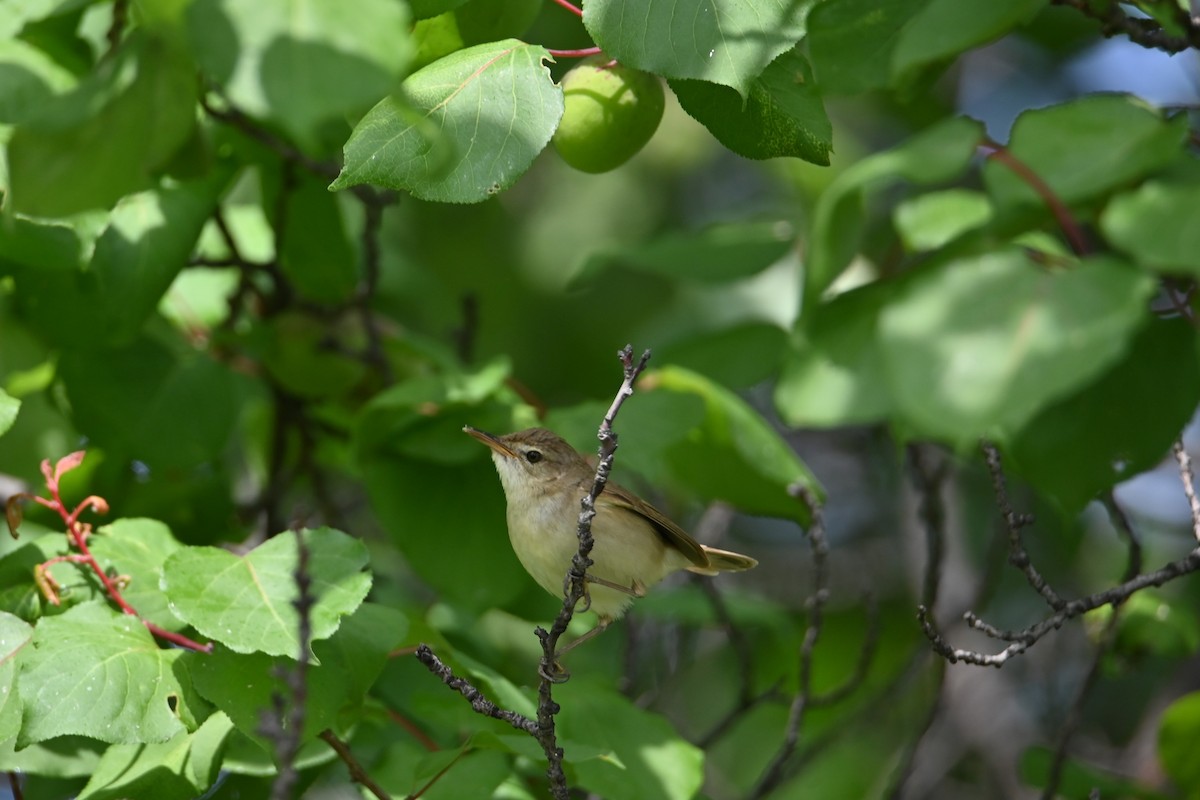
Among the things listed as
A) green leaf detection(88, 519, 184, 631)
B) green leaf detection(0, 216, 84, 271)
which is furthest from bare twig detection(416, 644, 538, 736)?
green leaf detection(0, 216, 84, 271)

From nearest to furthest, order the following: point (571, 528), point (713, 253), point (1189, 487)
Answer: point (1189, 487) → point (571, 528) → point (713, 253)

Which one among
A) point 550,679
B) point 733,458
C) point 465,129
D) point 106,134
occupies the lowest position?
point 733,458

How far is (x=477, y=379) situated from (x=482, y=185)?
4.36 ft

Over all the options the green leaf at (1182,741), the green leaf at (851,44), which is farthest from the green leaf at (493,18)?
the green leaf at (1182,741)

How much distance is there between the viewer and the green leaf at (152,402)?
361 centimetres

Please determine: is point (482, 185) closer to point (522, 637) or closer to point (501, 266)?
point (522, 637)

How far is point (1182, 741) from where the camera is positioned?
385 centimetres

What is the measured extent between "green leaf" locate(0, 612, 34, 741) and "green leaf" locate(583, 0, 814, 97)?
1.67 meters

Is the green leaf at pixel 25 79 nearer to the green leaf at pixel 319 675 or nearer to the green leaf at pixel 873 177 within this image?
the green leaf at pixel 319 675

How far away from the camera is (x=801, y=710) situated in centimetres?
379

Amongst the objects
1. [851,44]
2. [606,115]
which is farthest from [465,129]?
[851,44]

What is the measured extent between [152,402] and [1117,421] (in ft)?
8.90

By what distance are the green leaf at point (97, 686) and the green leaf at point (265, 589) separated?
6.5 inches

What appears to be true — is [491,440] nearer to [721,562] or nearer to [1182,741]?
[721,562]
